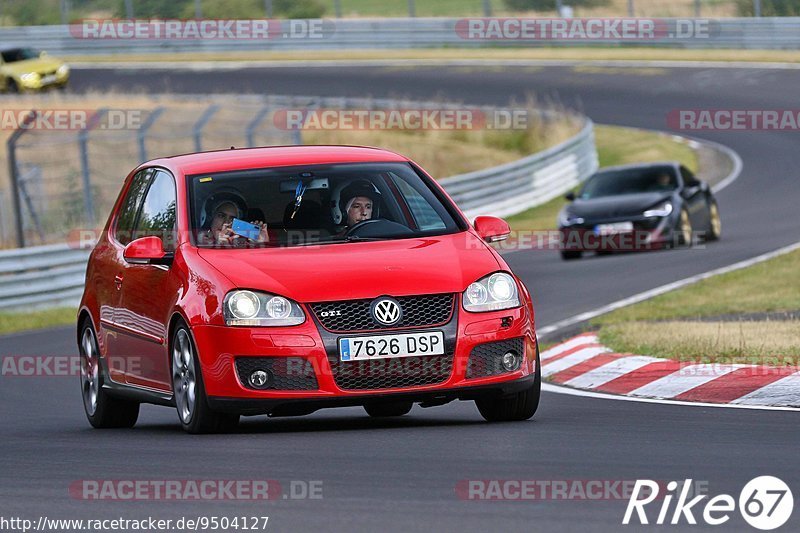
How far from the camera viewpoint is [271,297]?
8.56 metres

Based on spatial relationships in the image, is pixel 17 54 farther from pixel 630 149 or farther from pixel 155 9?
pixel 630 149

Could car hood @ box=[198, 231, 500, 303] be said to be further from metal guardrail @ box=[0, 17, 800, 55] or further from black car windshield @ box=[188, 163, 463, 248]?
metal guardrail @ box=[0, 17, 800, 55]

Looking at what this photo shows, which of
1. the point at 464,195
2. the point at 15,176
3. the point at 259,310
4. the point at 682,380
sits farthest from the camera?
the point at 464,195

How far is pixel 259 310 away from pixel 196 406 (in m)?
0.64

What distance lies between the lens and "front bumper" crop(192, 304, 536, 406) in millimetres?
8469

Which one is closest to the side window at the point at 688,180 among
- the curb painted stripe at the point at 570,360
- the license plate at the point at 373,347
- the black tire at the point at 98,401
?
the curb painted stripe at the point at 570,360

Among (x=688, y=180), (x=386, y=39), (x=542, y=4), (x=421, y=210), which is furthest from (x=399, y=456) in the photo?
(x=542, y=4)

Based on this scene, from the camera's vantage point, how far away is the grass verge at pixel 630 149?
1313 inches

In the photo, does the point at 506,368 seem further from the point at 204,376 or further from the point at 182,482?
the point at 182,482

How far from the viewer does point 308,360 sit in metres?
8.47

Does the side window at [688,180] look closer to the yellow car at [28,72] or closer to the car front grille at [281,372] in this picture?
the car front grille at [281,372]

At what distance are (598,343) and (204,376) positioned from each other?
17.3 ft

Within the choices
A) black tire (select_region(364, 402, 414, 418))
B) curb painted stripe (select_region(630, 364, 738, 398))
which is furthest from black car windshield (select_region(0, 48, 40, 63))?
black tire (select_region(364, 402, 414, 418))

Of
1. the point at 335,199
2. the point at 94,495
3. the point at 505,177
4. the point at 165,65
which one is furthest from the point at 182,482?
the point at 165,65
